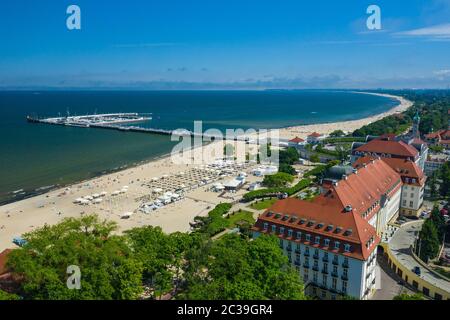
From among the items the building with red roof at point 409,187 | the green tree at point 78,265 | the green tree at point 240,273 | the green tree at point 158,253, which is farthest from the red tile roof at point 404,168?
the green tree at point 78,265

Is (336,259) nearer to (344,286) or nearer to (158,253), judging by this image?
(344,286)

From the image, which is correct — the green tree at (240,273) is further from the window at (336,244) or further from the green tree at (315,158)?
the green tree at (315,158)

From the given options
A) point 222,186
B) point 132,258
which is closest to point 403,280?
point 132,258

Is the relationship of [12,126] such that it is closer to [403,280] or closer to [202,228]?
[202,228]

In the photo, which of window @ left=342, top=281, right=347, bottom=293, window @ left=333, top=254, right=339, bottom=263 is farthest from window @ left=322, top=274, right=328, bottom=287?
window @ left=333, top=254, right=339, bottom=263

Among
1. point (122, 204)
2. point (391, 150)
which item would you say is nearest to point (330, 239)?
point (391, 150)
